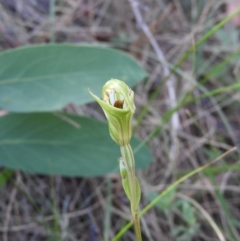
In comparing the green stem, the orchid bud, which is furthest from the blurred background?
the orchid bud

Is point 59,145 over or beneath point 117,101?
over

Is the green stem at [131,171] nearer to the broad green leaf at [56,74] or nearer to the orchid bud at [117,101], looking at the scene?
the orchid bud at [117,101]

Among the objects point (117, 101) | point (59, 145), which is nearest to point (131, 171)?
point (117, 101)

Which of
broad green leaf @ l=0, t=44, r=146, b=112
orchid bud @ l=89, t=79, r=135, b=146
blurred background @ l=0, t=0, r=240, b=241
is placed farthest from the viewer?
blurred background @ l=0, t=0, r=240, b=241

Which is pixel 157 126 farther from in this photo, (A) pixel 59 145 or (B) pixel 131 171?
(B) pixel 131 171

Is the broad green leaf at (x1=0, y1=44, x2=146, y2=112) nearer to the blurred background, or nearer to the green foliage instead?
the green foliage

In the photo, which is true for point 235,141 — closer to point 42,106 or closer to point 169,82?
point 169,82

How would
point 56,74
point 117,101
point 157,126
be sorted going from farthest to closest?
1. point 157,126
2. point 56,74
3. point 117,101
